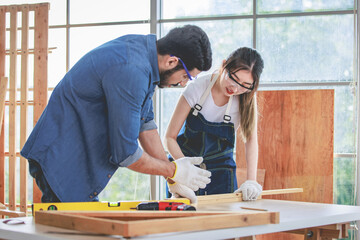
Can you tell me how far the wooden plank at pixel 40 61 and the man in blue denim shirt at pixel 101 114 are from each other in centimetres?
324

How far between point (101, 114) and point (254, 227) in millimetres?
792

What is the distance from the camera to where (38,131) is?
1.96 meters

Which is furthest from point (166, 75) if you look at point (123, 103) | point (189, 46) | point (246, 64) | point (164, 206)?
point (246, 64)

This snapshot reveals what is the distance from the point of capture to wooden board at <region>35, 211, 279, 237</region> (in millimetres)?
1378

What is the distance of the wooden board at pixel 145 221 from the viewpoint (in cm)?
138

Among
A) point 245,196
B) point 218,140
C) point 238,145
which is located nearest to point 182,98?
point 218,140

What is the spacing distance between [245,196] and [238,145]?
1642 millimetres

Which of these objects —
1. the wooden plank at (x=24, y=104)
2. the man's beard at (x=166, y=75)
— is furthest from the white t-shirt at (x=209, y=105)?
the wooden plank at (x=24, y=104)

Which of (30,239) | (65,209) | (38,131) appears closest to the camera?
(30,239)

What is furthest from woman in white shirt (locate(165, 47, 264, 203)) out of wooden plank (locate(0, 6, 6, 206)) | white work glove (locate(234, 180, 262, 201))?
wooden plank (locate(0, 6, 6, 206))

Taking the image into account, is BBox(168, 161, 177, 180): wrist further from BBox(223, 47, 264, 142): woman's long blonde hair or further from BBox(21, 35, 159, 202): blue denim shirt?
BBox(223, 47, 264, 142): woman's long blonde hair

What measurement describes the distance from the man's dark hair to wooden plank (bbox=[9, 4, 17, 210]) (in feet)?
11.8

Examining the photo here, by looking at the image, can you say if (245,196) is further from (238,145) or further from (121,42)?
(238,145)

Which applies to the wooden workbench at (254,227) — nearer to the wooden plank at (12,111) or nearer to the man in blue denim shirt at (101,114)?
the man in blue denim shirt at (101,114)
